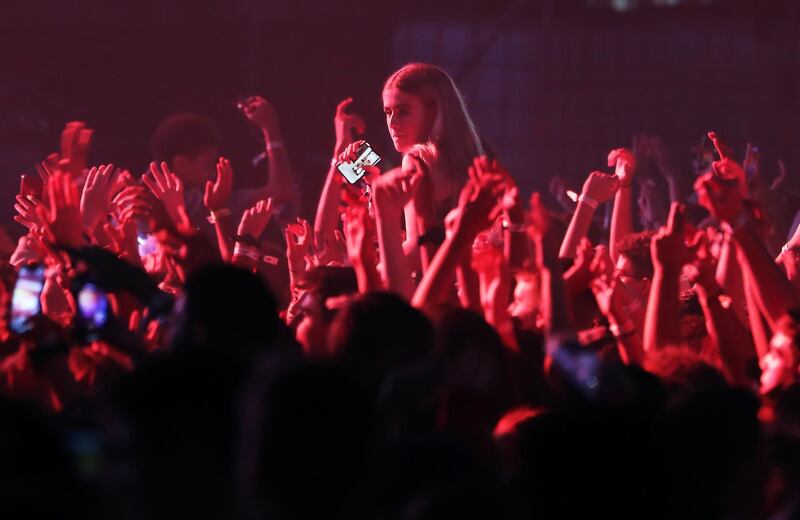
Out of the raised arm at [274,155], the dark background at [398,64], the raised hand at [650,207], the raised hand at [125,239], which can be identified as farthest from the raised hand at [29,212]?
the dark background at [398,64]

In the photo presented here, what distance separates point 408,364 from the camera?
324cm

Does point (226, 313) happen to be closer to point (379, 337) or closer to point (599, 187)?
point (379, 337)

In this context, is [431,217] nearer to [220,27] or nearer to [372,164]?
[372,164]

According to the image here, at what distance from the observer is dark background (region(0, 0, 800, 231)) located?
1148 cm

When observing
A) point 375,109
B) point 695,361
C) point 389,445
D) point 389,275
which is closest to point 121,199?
point 389,275

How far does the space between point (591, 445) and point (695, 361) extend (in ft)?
4.02

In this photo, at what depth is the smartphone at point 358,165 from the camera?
20.1ft

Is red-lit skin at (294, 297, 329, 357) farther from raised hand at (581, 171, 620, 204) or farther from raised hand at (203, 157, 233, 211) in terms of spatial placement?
raised hand at (581, 171, 620, 204)

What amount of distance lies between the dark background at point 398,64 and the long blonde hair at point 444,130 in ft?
17.0

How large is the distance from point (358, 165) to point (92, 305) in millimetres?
2565

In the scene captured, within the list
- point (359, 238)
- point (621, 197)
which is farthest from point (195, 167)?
point (359, 238)

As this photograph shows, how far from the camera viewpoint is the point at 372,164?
20.3 feet

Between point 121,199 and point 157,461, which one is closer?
point 157,461

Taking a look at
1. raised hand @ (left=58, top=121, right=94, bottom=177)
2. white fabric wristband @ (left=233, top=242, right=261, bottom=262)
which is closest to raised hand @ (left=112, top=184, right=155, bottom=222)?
white fabric wristband @ (left=233, top=242, right=261, bottom=262)
